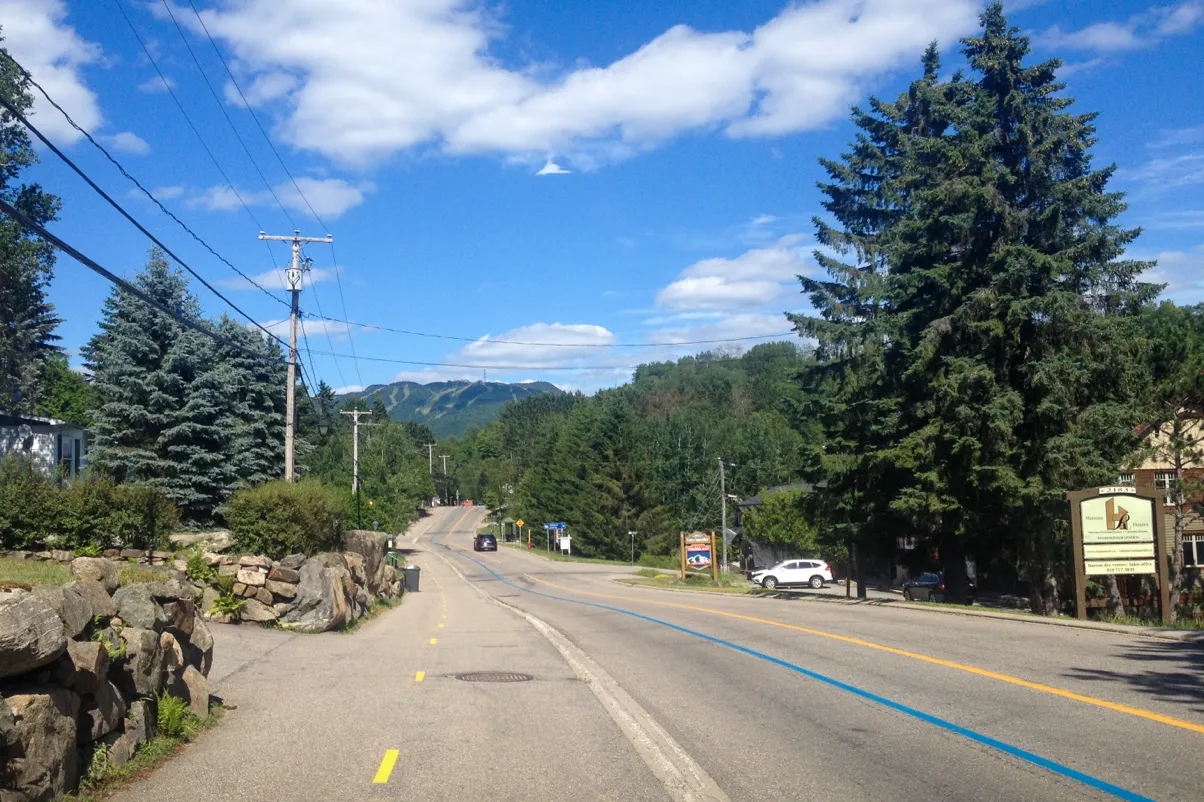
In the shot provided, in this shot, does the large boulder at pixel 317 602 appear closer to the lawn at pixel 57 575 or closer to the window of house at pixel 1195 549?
the lawn at pixel 57 575

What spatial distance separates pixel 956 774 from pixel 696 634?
1225cm

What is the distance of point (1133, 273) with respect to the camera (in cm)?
2802

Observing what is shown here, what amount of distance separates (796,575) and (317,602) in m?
39.9

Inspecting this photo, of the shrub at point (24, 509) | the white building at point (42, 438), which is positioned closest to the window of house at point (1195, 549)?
the white building at point (42, 438)

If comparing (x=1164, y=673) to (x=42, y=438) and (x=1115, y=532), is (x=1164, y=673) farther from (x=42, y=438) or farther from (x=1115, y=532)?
(x=42, y=438)

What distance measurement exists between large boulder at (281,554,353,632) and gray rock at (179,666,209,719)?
34.4ft

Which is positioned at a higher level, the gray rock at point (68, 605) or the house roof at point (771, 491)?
the house roof at point (771, 491)

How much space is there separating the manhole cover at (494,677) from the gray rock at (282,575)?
24.0 ft

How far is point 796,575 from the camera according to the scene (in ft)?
184

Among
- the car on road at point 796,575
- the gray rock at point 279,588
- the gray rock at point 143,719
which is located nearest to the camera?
the gray rock at point 143,719

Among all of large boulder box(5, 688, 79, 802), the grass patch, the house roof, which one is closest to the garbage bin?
the grass patch

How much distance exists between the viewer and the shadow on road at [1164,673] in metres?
10.5

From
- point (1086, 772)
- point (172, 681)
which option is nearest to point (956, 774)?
Answer: point (1086, 772)

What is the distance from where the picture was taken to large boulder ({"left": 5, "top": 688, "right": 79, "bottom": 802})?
5887 mm
